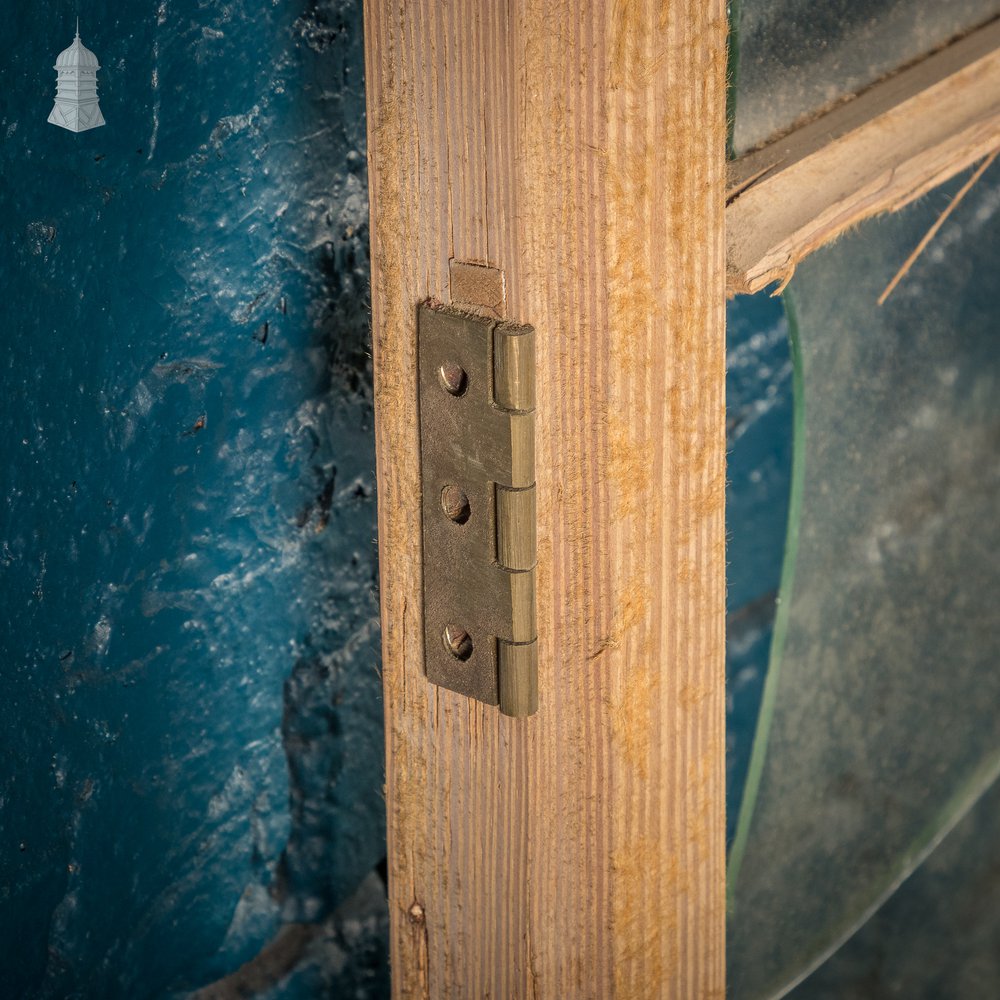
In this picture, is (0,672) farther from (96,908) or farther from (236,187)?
(236,187)

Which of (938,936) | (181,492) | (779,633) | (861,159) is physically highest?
(861,159)

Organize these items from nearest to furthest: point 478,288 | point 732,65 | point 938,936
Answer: point 478,288, point 732,65, point 938,936

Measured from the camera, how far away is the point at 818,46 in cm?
83

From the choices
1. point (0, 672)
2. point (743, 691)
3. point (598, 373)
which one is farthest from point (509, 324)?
point (743, 691)

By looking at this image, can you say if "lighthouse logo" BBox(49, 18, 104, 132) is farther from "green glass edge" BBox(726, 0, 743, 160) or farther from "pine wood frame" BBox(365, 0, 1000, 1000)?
"green glass edge" BBox(726, 0, 743, 160)

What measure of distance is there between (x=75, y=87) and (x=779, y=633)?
548 mm

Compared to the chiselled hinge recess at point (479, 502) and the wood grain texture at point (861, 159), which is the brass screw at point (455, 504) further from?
the wood grain texture at point (861, 159)

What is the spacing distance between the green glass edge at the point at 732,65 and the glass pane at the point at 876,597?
141 mm

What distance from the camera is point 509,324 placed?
656 millimetres

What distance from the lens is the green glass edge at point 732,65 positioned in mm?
782

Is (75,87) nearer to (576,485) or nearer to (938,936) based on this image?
(576,485)

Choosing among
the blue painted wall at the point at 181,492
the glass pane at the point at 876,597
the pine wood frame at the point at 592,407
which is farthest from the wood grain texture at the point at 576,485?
the glass pane at the point at 876,597

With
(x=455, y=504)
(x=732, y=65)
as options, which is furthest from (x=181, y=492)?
(x=732, y=65)

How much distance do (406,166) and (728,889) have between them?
55 centimetres
